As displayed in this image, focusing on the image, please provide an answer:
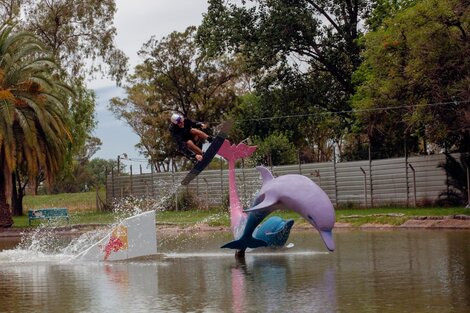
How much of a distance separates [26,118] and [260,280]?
26.0m

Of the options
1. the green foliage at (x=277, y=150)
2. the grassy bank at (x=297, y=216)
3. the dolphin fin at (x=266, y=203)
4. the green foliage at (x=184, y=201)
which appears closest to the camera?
the dolphin fin at (x=266, y=203)

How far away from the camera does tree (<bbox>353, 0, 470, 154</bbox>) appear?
33594 mm

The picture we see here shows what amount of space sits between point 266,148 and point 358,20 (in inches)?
431

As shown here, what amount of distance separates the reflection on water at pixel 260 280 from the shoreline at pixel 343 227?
4.88 metres

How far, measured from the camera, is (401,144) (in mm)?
48844

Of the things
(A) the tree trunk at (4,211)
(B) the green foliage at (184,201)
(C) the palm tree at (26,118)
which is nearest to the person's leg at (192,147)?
(C) the palm tree at (26,118)

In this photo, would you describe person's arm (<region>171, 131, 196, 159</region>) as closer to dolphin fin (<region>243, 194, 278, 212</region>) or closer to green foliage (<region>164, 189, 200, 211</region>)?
dolphin fin (<region>243, 194, 278, 212</region>)

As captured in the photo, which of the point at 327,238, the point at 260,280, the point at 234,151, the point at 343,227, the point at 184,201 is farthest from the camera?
the point at 184,201

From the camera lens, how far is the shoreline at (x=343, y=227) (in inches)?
1203

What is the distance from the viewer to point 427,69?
1348 inches

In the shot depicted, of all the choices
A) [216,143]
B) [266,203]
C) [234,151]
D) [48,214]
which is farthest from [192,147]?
[48,214]

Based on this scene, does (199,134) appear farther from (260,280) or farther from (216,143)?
(260,280)

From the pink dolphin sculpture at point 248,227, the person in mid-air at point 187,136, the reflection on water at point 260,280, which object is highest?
the person in mid-air at point 187,136

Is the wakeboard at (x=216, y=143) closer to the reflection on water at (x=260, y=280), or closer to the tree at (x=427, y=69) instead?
the reflection on water at (x=260, y=280)
